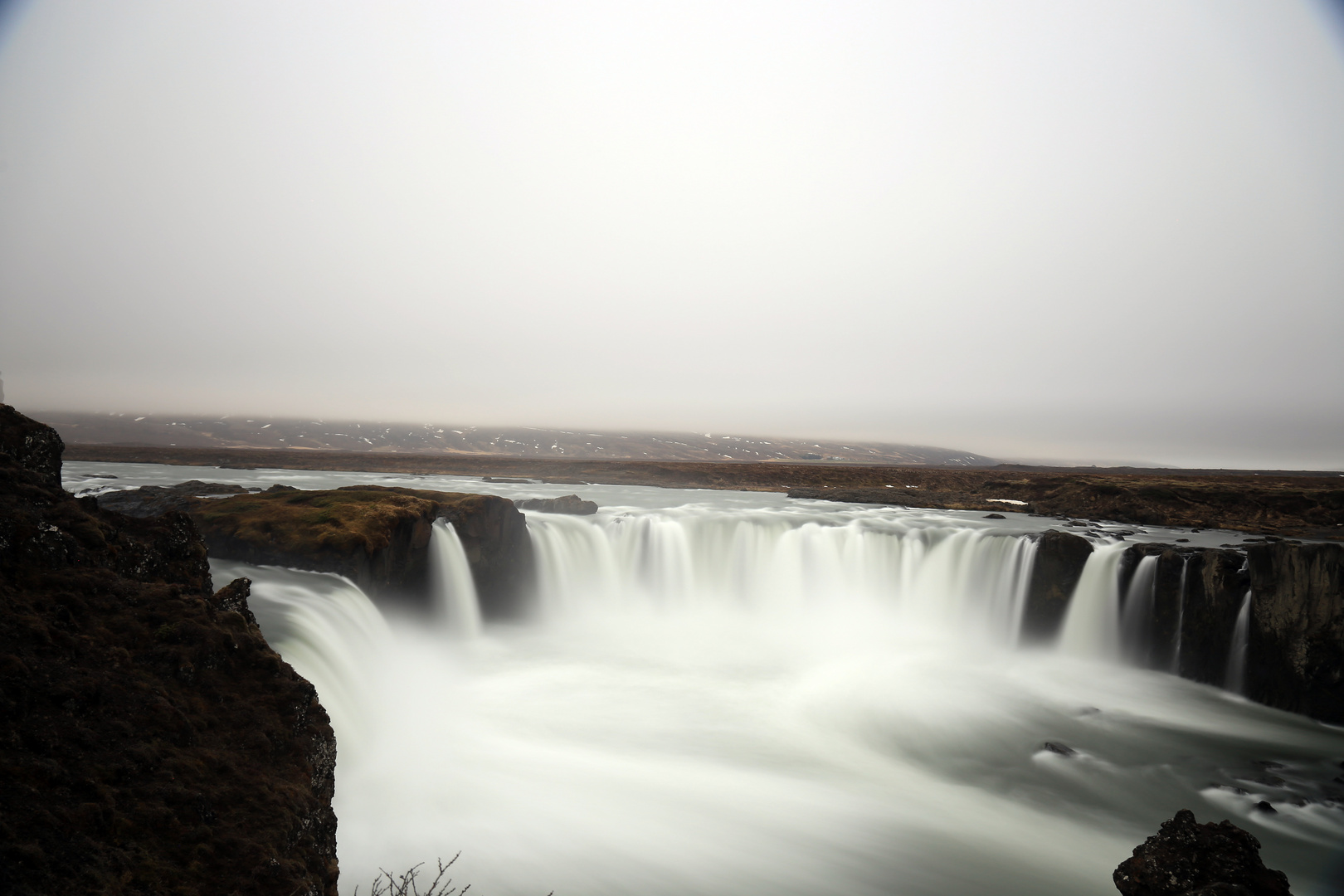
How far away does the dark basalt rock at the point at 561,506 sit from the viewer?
26688 millimetres

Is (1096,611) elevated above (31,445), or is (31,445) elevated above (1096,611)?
(31,445)

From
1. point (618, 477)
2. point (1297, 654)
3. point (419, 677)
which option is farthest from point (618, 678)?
point (618, 477)

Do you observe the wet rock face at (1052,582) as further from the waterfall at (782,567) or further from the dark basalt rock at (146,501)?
the dark basalt rock at (146,501)

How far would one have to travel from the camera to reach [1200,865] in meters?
5.25

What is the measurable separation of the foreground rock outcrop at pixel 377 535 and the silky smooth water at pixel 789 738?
67cm

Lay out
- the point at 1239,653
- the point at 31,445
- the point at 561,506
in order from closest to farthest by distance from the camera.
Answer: the point at 31,445, the point at 1239,653, the point at 561,506

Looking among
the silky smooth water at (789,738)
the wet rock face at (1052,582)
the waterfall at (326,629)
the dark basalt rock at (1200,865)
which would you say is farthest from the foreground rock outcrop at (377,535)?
the wet rock face at (1052,582)

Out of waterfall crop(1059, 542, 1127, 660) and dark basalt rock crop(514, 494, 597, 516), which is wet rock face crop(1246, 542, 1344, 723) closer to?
Result: waterfall crop(1059, 542, 1127, 660)

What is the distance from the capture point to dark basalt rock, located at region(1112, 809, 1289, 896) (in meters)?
5.00

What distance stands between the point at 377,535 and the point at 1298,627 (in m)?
19.9

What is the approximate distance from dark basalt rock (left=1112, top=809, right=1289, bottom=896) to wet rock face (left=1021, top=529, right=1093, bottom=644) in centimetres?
1344

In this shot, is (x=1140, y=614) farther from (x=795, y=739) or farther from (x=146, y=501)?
(x=146, y=501)

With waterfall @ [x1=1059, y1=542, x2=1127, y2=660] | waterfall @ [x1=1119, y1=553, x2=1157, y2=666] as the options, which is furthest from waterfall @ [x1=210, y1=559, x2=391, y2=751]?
waterfall @ [x1=1119, y1=553, x2=1157, y2=666]

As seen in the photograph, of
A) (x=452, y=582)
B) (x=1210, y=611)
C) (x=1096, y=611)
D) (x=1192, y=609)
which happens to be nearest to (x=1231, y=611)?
(x=1210, y=611)
